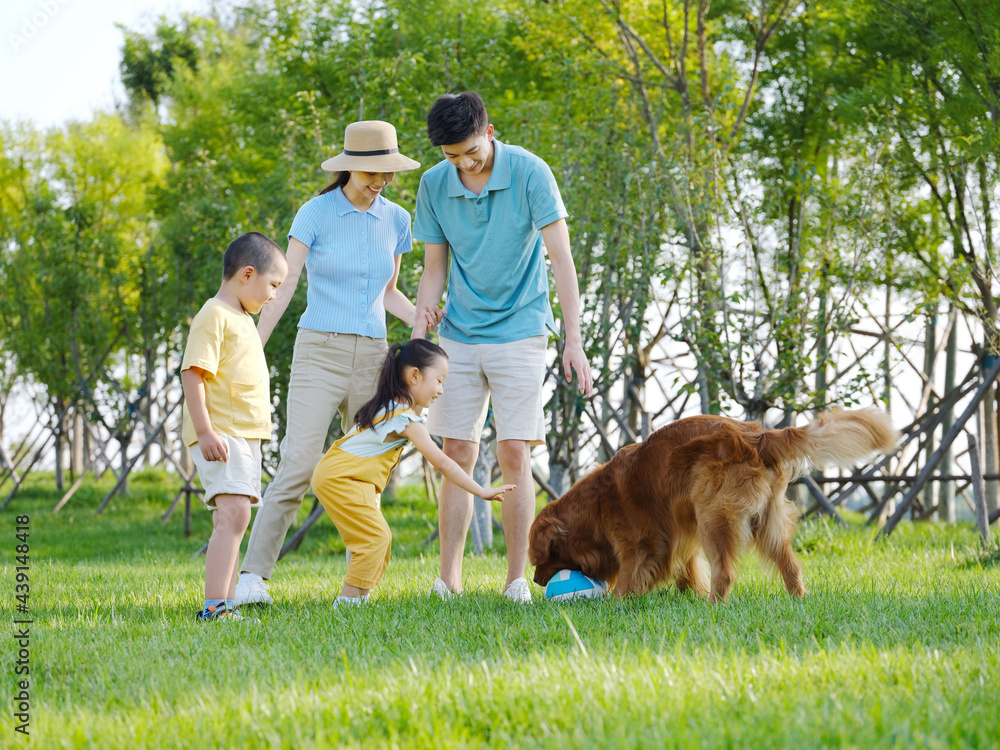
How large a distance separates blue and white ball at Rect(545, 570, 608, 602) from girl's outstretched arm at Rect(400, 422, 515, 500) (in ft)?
1.68

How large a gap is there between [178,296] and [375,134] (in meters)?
9.20

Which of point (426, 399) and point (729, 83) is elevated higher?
point (729, 83)

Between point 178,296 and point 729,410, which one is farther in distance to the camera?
point 178,296

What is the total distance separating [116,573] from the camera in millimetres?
5230

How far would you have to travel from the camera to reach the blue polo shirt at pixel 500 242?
12.3 ft

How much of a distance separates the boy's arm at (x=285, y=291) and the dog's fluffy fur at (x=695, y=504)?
4.66 ft

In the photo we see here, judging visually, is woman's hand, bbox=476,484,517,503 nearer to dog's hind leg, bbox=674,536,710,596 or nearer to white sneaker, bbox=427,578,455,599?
white sneaker, bbox=427,578,455,599

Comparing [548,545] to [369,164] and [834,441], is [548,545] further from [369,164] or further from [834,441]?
[369,164]

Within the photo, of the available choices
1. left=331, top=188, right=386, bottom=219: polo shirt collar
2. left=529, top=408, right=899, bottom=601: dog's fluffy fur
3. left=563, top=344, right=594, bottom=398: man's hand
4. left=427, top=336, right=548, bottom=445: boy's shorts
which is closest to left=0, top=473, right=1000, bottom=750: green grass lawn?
left=529, top=408, right=899, bottom=601: dog's fluffy fur

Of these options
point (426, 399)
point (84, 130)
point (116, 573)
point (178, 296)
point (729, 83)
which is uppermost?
point (84, 130)

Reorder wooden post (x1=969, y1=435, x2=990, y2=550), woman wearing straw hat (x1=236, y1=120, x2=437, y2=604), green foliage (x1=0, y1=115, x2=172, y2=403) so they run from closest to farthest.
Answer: woman wearing straw hat (x1=236, y1=120, x2=437, y2=604) → wooden post (x1=969, y1=435, x2=990, y2=550) → green foliage (x1=0, y1=115, x2=172, y2=403)

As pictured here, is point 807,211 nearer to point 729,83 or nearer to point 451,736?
point 729,83

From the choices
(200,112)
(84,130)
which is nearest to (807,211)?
(200,112)

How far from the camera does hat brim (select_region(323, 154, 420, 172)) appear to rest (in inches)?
148
